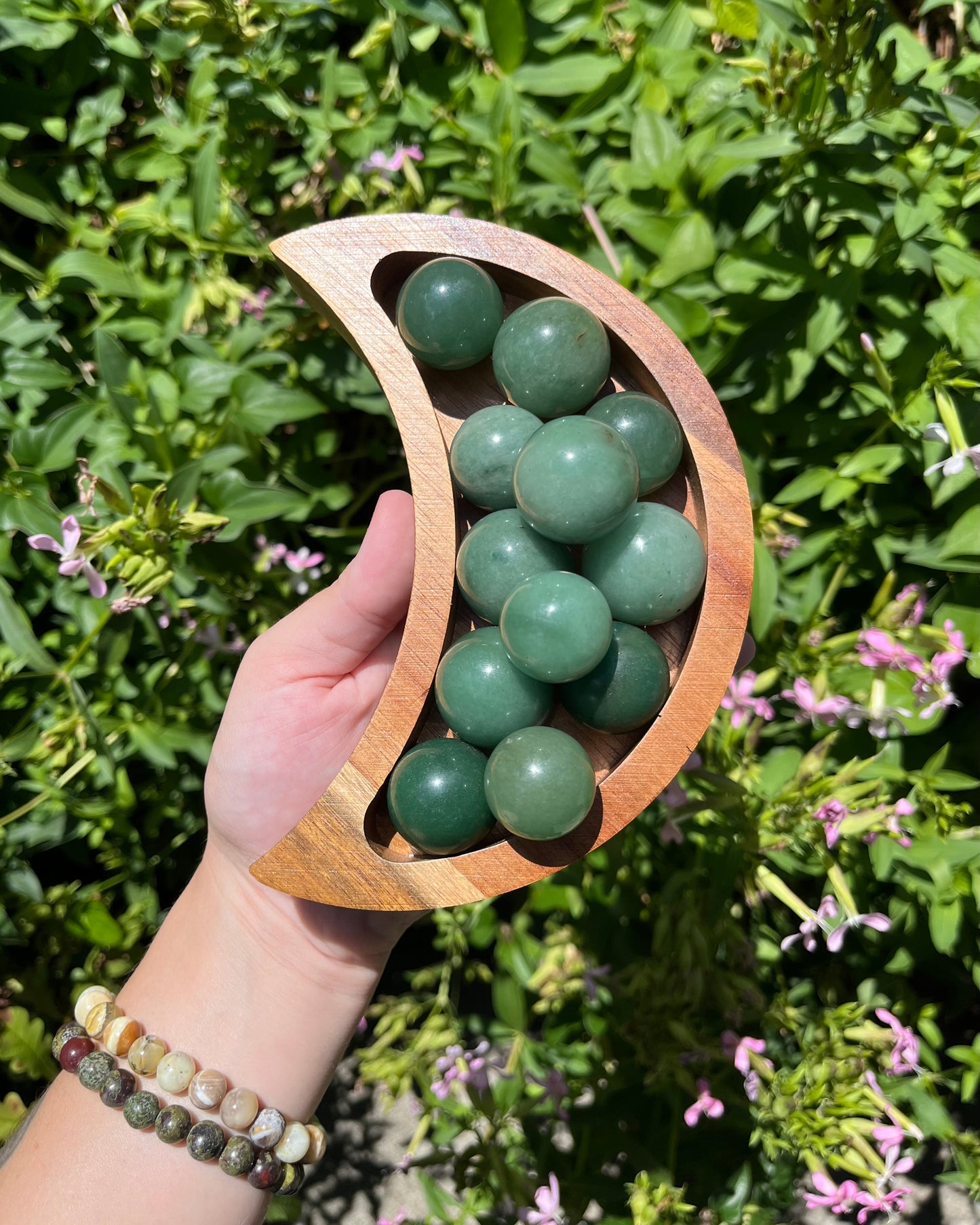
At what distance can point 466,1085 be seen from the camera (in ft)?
4.36

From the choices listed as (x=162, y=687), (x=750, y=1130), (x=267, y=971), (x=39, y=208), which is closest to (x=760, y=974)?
(x=750, y=1130)

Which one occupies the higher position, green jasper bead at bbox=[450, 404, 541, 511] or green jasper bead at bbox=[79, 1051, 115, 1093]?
green jasper bead at bbox=[450, 404, 541, 511]

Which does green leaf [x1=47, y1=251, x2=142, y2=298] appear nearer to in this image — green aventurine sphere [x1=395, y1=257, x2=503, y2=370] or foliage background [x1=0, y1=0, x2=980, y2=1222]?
foliage background [x1=0, y1=0, x2=980, y2=1222]

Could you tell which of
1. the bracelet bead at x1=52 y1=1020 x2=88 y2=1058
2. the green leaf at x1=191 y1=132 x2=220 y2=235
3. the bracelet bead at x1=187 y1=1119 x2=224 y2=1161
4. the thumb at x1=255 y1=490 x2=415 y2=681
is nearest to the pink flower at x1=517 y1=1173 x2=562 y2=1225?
the bracelet bead at x1=187 y1=1119 x2=224 y2=1161

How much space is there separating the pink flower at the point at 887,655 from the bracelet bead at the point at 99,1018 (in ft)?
3.46

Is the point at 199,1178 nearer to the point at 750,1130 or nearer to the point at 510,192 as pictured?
the point at 750,1130

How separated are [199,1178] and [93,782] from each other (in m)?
0.60

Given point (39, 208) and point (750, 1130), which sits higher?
point (39, 208)

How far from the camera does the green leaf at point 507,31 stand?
4.03ft

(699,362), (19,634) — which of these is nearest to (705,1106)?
(699,362)

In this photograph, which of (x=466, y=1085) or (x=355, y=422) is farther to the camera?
(x=355, y=422)

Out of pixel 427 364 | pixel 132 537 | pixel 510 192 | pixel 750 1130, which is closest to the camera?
pixel 427 364

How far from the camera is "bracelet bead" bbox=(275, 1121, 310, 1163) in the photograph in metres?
1.08

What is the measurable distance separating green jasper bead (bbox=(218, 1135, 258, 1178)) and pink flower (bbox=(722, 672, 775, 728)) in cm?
78
